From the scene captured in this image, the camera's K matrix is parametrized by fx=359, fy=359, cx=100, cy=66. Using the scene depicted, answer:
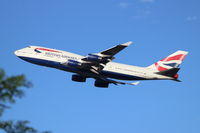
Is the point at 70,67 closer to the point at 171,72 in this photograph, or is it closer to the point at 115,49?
the point at 115,49

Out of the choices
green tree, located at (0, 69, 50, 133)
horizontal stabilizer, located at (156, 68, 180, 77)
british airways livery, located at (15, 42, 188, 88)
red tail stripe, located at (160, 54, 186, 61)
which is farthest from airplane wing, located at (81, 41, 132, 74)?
green tree, located at (0, 69, 50, 133)

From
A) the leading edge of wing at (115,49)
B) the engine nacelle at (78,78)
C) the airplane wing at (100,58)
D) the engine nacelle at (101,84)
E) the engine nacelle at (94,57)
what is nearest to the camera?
the leading edge of wing at (115,49)

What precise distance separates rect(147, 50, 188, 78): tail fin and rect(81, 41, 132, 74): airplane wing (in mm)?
12871

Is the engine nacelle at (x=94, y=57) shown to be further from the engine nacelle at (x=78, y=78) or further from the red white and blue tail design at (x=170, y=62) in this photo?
the red white and blue tail design at (x=170, y=62)

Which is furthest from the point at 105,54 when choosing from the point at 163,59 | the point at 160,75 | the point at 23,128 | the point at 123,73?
the point at 23,128

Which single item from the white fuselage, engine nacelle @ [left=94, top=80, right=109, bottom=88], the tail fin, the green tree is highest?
the tail fin

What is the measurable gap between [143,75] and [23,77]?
48.6m

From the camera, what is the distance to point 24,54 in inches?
2424

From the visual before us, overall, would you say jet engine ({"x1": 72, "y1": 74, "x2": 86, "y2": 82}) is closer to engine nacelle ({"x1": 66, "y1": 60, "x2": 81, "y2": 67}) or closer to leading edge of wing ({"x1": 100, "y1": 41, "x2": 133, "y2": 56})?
engine nacelle ({"x1": 66, "y1": 60, "x2": 81, "y2": 67})

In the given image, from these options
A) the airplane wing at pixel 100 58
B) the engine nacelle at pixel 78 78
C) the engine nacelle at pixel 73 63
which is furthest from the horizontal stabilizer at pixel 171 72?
the engine nacelle at pixel 73 63

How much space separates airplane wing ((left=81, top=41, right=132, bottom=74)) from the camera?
177 ft

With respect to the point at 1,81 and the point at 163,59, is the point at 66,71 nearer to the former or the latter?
the point at 163,59

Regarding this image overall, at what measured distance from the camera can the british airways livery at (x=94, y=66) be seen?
190ft

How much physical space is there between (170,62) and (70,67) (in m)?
20.9
